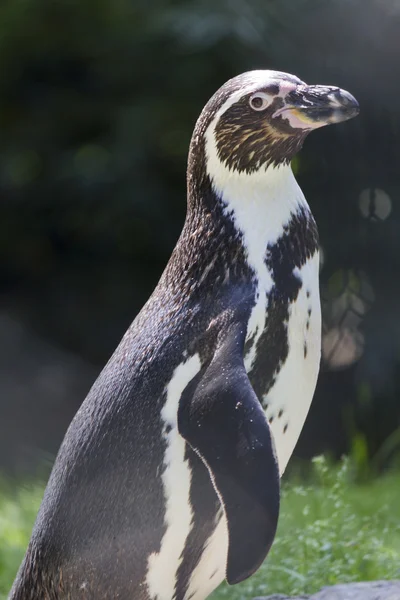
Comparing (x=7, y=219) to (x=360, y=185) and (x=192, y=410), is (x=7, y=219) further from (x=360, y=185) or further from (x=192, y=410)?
(x=192, y=410)

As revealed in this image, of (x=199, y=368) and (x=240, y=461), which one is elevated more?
(x=199, y=368)

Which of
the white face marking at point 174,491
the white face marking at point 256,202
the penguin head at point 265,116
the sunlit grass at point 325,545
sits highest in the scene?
the penguin head at point 265,116

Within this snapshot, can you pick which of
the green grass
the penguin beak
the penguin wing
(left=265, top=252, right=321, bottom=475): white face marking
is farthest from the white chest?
the green grass

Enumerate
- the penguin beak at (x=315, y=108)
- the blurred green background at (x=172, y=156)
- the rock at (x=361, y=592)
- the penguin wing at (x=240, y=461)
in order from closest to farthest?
the penguin wing at (x=240, y=461), the penguin beak at (x=315, y=108), the rock at (x=361, y=592), the blurred green background at (x=172, y=156)

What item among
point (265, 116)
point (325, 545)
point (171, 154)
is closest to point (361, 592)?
point (325, 545)

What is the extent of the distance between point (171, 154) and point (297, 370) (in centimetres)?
198

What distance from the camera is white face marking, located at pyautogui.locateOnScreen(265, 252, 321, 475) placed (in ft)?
5.42

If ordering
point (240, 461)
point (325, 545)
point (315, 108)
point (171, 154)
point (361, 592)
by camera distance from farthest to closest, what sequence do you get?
point (171, 154), point (325, 545), point (361, 592), point (315, 108), point (240, 461)

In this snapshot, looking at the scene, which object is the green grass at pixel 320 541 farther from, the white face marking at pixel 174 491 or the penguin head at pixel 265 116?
the penguin head at pixel 265 116

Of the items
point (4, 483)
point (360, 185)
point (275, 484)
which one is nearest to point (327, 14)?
point (360, 185)

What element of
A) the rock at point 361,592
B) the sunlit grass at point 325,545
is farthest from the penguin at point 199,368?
the sunlit grass at point 325,545

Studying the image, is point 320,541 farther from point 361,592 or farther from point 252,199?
point 252,199

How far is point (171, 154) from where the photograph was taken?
11.6 ft

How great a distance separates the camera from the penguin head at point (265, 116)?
1602 mm
